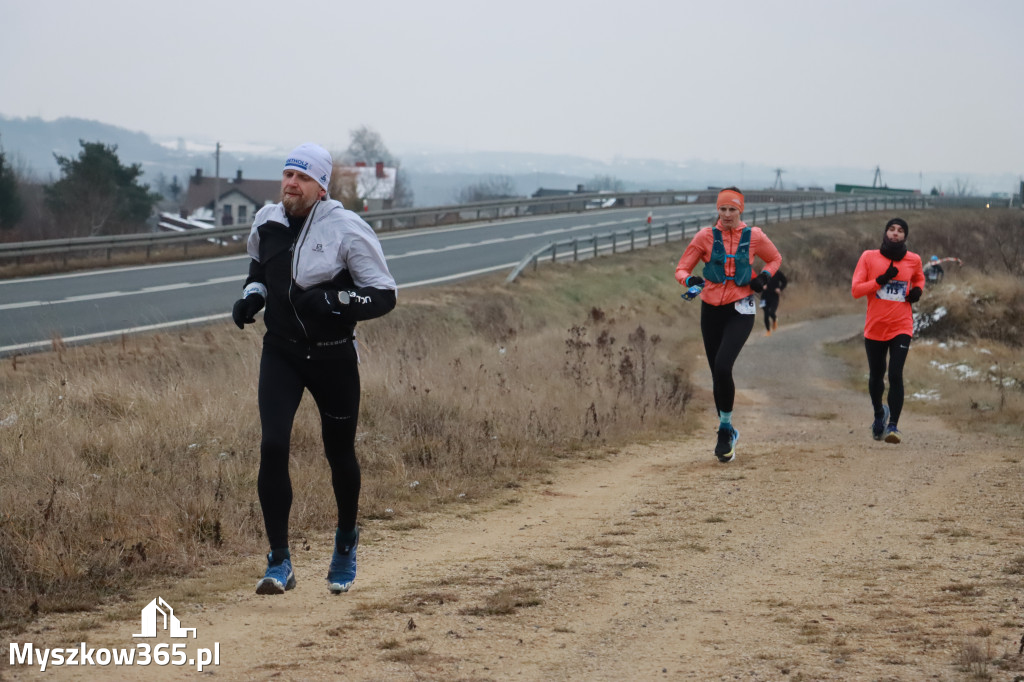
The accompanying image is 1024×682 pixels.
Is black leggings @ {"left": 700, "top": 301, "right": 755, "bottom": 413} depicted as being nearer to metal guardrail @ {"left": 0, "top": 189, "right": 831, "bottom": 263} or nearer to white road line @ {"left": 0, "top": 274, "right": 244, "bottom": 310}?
white road line @ {"left": 0, "top": 274, "right": 244, "bottom": 310}

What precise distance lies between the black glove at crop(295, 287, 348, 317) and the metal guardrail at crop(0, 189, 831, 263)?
20.8 meters

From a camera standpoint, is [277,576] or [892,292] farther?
[892,292]

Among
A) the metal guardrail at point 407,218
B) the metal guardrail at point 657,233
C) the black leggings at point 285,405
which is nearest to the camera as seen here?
the black leggings at point 285,405

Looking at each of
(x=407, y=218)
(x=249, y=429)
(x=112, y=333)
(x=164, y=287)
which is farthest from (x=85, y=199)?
(x=249, y=429)

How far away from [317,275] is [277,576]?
58.5 inches

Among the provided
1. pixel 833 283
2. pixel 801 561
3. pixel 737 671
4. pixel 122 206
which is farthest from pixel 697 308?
pixel 122 206

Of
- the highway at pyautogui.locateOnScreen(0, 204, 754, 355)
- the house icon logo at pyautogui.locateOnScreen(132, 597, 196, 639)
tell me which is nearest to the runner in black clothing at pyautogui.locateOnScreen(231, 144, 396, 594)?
the house icon logo at pyautogui.locateOnScreen(132, 597, 196, 639)

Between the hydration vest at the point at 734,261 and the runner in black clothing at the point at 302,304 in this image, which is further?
the hydration vest at the point at 734,261

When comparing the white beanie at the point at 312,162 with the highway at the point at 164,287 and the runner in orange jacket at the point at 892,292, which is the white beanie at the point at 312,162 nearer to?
the runner in orange jacket at the point at 892,292

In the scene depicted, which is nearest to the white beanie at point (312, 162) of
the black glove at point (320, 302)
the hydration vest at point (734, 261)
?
the black glove at point (320, 302)

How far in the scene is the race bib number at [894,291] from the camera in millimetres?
11289

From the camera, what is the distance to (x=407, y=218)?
4141 cm

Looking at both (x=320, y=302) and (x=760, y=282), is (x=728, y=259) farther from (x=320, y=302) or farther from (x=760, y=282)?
(x=320, y=302)

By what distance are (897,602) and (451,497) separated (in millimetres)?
3669
